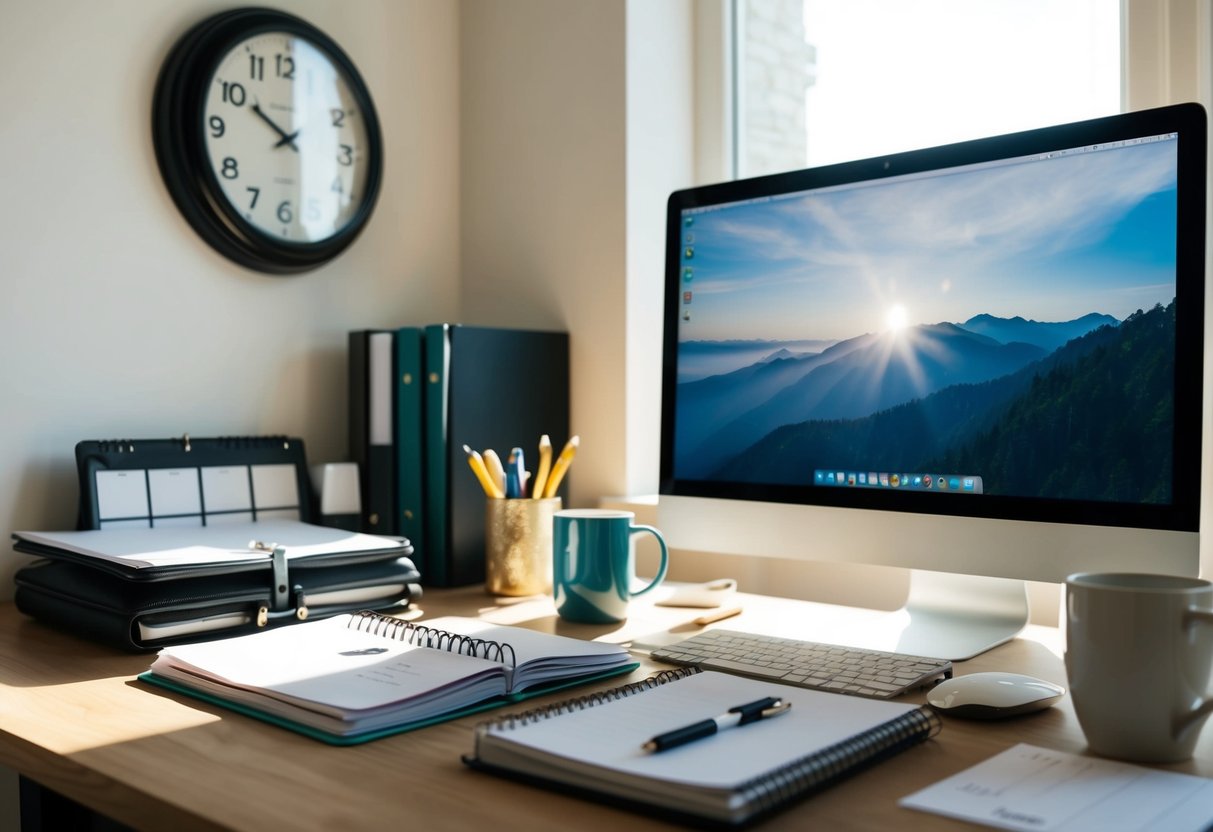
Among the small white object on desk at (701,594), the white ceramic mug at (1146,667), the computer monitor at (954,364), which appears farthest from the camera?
the small white object on desk at (701,594)

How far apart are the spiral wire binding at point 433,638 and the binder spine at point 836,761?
30 centimetres

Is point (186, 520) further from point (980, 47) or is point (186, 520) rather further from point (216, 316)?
point (980, 47)

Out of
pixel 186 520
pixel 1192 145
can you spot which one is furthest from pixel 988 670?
pixel 186 520

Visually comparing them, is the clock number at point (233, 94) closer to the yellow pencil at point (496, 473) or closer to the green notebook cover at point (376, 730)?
the yellow pencil at point (496, 473)

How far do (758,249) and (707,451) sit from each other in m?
0.24

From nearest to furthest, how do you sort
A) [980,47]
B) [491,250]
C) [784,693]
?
[784,693] → [980,47] → [491,250]

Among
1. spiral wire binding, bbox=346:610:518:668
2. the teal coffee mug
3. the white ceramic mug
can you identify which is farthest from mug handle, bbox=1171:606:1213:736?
the teal coffee mug

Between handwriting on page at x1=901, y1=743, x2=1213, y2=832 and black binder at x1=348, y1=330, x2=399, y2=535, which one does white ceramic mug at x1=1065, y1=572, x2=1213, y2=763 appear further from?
black binder at x1=348, y1=330, x2=399, y2=535

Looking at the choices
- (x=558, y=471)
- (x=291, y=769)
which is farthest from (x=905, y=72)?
(x=291, y=769)

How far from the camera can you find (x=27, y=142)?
129 centimetres

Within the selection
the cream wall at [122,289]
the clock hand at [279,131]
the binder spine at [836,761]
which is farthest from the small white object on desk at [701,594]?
the clock hand at [279,131]

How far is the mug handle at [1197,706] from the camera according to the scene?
0.68 meters

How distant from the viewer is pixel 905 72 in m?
1.48

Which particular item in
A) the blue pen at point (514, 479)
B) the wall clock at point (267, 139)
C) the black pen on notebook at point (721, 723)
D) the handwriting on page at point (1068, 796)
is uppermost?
the wall clock at point (267, 139)
